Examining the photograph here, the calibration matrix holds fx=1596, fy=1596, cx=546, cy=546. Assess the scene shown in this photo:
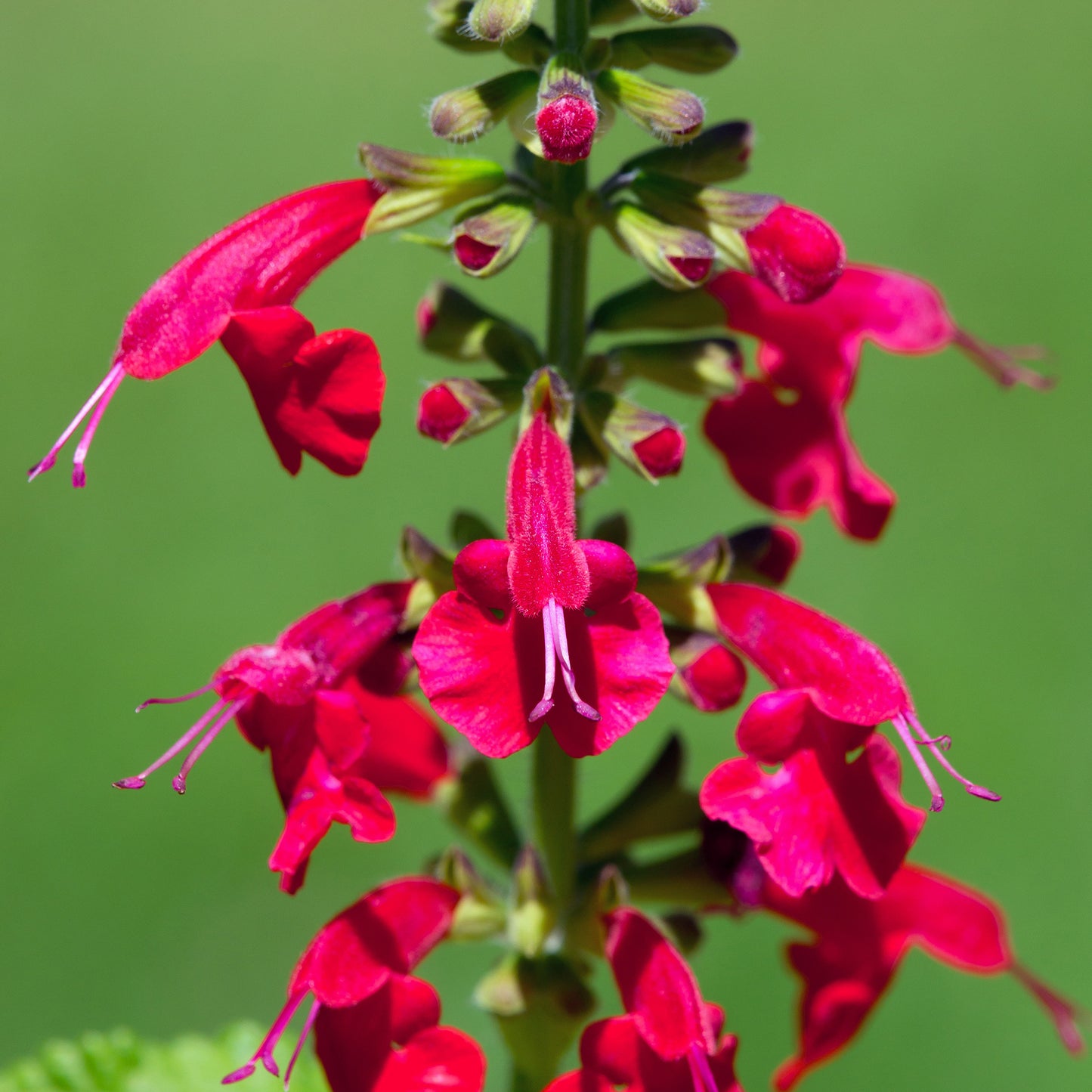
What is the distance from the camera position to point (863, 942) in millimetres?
1808

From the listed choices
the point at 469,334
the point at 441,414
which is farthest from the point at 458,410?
the point at 469,334

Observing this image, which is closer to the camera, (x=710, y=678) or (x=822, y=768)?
(x=822, y=768)

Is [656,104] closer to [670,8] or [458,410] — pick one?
[670,8]

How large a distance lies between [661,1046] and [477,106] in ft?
2.90

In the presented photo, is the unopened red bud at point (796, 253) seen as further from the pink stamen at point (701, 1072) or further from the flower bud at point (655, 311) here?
→ the pink stamen at point (701, 1072)

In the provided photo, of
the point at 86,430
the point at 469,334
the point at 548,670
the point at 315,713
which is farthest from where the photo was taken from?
the point at 469,334

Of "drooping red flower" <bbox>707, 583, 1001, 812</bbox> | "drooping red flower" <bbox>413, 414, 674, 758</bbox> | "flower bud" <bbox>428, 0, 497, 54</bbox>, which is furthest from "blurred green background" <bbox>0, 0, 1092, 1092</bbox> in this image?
"drooping red flower" <bbox>413, 414, 674, 758</bbox>

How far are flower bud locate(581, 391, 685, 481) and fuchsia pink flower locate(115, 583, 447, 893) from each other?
271 millimetres

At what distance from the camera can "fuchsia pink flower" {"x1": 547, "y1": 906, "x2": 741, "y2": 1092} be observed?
146 centimetres

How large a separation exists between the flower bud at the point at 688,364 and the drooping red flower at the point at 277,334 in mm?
305

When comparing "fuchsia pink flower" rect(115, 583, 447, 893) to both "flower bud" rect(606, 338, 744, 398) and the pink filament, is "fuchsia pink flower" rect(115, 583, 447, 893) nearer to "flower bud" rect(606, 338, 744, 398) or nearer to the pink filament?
the pink filament

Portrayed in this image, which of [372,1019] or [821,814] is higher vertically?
[821,814]

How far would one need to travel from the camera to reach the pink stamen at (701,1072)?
1.45 m

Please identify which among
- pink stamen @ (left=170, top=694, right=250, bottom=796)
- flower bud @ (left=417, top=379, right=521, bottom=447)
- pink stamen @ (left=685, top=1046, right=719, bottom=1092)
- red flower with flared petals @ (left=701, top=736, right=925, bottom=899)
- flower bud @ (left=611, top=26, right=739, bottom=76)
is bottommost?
pink stamen @ (left=685, top=1046, right=719, bottom=1092)
